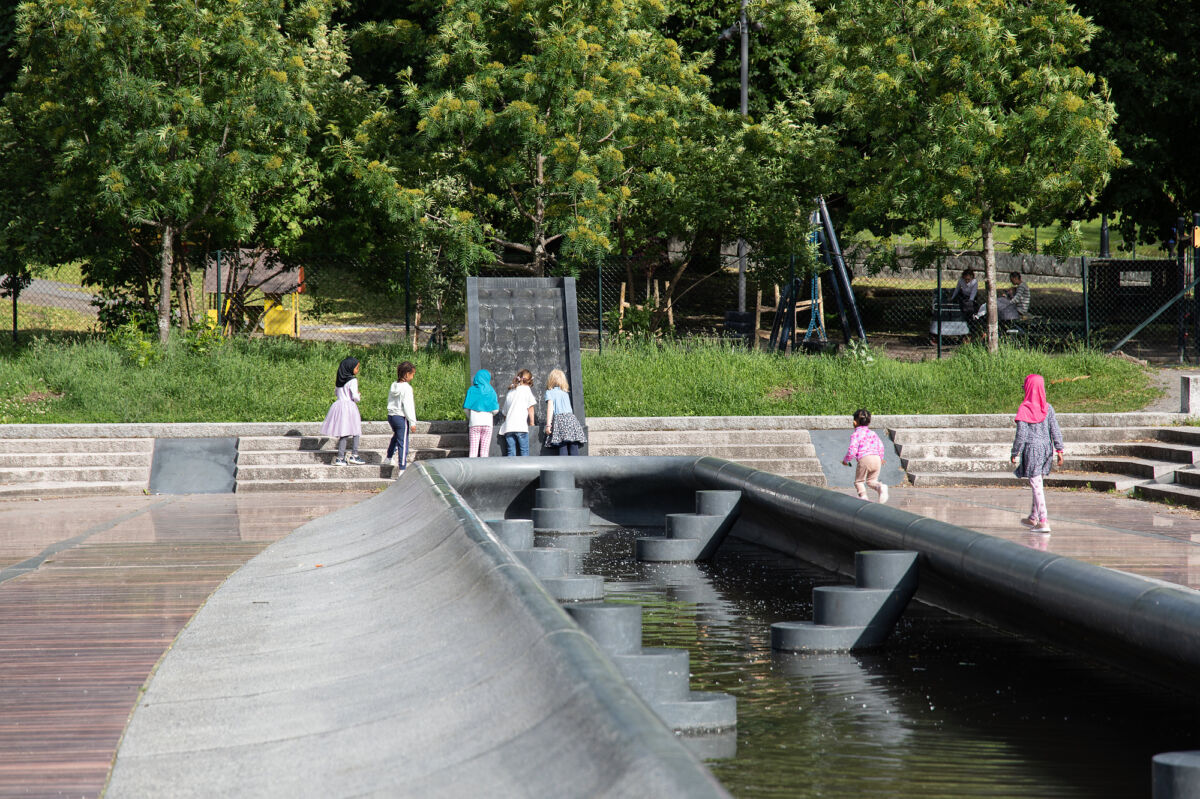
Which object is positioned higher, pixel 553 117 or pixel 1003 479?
pixel 553 117

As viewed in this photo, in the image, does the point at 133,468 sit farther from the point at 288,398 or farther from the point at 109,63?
the point at 109,63

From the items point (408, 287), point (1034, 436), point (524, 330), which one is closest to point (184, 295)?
point (408, 287)

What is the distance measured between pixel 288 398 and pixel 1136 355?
53.4 ft

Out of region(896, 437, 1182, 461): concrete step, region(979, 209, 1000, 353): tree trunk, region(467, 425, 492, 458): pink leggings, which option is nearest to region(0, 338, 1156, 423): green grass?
region(979, 209, 1000, 353): tree trunk

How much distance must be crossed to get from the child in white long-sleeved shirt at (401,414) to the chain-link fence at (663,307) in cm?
667

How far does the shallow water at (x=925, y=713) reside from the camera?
14.0 feet

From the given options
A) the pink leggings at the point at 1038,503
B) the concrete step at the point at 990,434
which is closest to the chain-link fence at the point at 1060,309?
the concrete step at the point at 990,434

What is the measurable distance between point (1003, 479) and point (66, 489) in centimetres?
1186

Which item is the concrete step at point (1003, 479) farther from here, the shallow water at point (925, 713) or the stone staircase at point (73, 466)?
the stone staircase at point (73, 466)

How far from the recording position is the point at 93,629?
6410 mm

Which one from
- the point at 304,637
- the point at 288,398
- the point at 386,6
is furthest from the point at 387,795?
the point at 386,6

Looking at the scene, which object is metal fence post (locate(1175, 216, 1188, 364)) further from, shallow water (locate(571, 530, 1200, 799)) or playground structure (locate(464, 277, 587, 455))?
shallow water (locate(571, 530, 1200, 799))

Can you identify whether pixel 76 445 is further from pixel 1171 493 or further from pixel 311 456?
pixel 1171 493

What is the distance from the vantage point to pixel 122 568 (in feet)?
28.5
